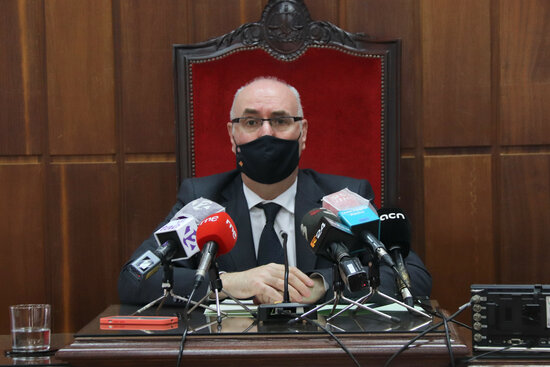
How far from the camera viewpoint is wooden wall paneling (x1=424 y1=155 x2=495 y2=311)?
119 inches

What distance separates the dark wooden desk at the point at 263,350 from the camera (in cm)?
143

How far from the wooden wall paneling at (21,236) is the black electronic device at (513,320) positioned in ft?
7.13

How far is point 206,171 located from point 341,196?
3.91 feet

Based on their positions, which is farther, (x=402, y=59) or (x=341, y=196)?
(x=402, y=59)

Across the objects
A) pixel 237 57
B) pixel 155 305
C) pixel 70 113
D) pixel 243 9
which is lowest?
pixel 155 305

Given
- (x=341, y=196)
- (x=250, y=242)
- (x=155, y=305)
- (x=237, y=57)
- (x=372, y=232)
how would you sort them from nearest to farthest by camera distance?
(x=372, y=232), (x=341, y=196), (x=155, y=305), (x=250, y=242), (x=237, y=57)

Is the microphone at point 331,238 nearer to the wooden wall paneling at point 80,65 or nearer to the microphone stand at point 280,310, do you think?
the microphone stand at point 280,310

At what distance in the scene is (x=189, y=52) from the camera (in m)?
2.89

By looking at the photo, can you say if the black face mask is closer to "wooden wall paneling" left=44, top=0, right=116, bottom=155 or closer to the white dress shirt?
the white dress shirt

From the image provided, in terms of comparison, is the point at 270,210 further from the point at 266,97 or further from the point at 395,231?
the point at 395,231

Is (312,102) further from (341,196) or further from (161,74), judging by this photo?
(341,196)

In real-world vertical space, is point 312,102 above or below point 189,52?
below

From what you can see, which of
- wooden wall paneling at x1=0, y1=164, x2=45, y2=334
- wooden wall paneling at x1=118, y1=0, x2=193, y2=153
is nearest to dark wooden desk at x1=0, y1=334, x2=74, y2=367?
wooden wall paneling at x1=0, y1=164, x2=45, y2=334

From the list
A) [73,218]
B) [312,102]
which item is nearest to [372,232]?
[312,102]
